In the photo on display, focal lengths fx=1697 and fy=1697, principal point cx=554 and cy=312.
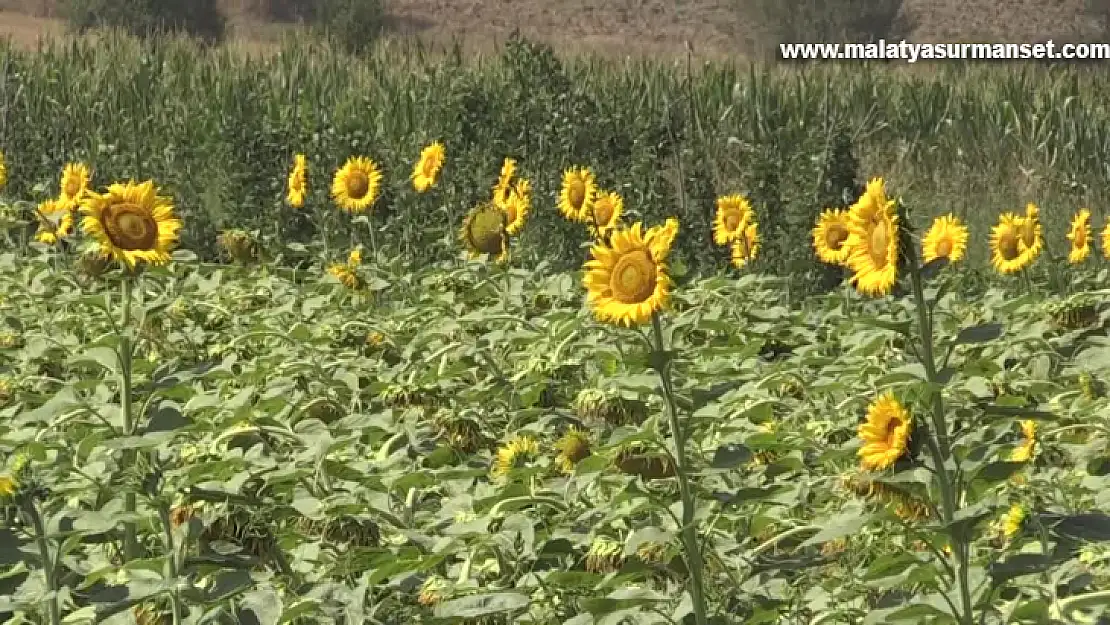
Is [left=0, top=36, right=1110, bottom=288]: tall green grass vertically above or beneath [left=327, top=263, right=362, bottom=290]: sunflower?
above

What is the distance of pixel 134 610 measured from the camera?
2.58 metres

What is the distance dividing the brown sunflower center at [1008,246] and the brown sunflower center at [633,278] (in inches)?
130

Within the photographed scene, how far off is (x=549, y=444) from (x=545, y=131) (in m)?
5.70

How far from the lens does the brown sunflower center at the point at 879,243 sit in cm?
226

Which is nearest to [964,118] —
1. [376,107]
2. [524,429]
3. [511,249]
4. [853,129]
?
[853,129]

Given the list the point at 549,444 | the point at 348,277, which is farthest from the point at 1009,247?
the point at 549,444

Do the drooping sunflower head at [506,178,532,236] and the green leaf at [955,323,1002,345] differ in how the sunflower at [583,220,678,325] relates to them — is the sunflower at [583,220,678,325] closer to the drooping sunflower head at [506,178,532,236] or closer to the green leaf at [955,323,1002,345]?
the green leaf at [955,323,1002,345]

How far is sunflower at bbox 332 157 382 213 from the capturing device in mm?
6570

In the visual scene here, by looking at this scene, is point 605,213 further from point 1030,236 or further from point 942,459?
point 942,459

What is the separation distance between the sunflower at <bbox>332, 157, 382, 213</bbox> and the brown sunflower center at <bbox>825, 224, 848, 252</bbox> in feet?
7.94

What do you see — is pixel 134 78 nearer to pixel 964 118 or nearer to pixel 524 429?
pixel 964 118

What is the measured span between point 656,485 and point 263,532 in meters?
0.70

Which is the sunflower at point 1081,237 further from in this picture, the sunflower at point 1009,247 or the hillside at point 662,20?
the hillside at point 662,20

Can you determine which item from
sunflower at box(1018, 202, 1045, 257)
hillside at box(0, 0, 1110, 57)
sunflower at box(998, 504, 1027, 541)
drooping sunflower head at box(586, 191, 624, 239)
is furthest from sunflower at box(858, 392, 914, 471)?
hillside at box(0, 0, 1110, 57)
